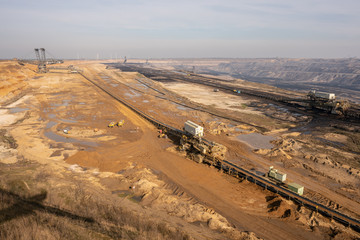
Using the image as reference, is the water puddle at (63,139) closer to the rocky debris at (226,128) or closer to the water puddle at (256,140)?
the rocky debris at (226,128)

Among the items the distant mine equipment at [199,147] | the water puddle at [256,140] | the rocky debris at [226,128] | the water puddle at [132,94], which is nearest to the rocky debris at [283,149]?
the water puddle at [256,140]

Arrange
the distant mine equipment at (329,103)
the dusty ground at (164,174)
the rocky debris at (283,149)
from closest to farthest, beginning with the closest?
the dusty ground at (164,174) < the rocky debris at (283,149) < the distant mine equipment at (329,103)

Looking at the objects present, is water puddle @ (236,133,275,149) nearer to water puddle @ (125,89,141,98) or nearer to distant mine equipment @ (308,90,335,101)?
distant mine equipment @ (308,90,335,101)

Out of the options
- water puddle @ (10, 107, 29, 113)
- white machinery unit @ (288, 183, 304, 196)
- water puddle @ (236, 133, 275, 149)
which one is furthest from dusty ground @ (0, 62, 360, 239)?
white machinery unit @ (288, 183, 304, 196)

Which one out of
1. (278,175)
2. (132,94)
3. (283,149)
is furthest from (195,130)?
(132,94)

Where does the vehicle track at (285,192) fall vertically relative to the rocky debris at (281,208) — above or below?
above
